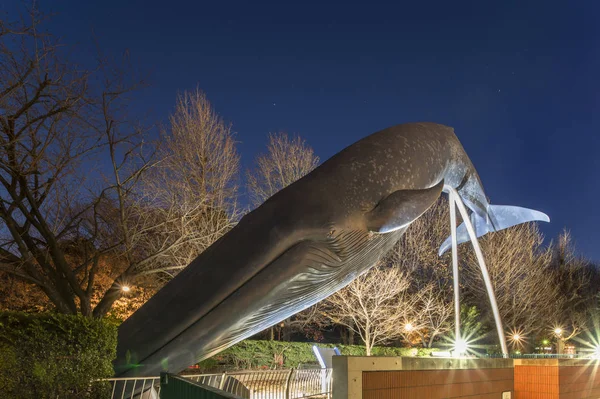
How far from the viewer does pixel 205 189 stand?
21.1 metres

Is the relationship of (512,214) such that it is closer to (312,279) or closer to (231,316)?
(312,279)

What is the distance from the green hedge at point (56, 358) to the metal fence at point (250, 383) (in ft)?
0.99

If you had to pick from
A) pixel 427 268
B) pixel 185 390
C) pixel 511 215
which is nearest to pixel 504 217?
pixel 511 215

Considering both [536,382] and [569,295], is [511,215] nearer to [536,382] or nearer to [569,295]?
[536,382]

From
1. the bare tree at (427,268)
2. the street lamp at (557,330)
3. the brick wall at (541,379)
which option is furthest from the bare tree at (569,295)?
the brick wall at (541,379)

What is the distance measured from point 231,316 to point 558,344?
115ft

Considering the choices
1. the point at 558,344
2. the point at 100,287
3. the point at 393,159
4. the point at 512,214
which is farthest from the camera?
the point at 558,344

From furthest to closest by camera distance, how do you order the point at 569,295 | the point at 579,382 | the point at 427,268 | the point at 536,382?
the point at 569,295
the point at 427,268
the point at 579,382
the point at 536,382

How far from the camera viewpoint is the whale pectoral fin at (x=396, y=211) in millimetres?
5484

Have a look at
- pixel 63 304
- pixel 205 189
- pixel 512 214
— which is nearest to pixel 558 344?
pixel 205 189

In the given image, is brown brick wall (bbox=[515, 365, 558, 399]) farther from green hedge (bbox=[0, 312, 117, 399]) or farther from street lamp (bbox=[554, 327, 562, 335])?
street lamp (bbox=[554, 327, 562, 335])

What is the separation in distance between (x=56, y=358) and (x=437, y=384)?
4803mm

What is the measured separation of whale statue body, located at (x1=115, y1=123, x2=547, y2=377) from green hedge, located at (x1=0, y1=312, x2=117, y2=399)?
0.24 metres

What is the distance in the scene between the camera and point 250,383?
28.0 ft
